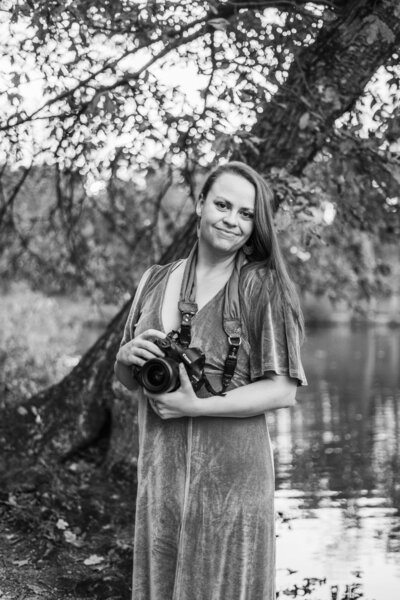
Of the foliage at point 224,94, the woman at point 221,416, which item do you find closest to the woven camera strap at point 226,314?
the woman at point 221,416

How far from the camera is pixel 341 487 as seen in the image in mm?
7645

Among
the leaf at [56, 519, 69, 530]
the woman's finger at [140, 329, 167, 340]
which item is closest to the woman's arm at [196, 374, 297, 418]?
the woman's finger at [140, 329, 167, 340]

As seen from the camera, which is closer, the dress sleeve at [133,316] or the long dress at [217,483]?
the long dress at [217,483]

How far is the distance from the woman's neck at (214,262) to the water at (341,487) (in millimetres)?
2541

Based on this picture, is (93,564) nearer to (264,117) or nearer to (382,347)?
(264,117)

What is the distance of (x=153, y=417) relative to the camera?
2.95 metres

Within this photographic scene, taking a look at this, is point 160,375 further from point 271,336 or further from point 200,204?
point 200,204

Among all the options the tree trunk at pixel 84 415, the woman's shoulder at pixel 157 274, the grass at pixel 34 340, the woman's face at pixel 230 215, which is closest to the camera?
the woman's face at pixel 230 215

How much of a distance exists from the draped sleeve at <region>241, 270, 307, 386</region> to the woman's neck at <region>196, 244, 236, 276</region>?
126 mm

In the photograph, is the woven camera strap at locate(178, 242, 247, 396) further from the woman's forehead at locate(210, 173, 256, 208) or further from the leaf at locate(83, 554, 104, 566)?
the leaf at locate(83, 554, 104, 566)

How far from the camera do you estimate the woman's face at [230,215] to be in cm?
296

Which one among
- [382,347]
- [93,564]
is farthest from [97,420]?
[382,347]

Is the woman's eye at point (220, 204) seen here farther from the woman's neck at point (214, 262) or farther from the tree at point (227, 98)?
the tree at point (227, 98)

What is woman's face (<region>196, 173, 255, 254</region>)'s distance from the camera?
296cm
